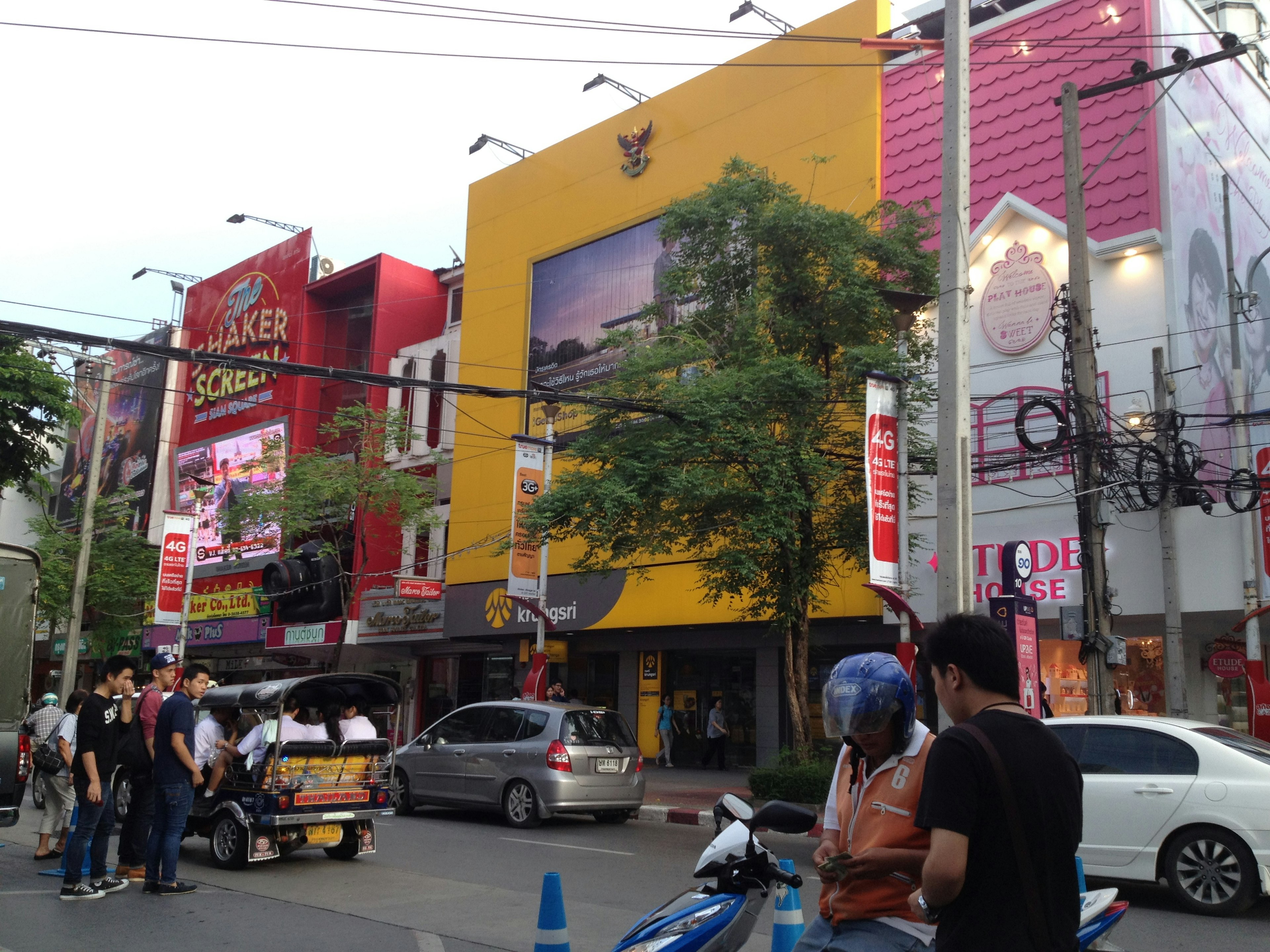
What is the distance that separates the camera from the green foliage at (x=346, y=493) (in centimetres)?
2691

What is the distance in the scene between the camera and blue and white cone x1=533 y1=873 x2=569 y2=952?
461 cm

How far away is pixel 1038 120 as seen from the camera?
20188mm

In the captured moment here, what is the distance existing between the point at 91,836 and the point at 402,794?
741cm

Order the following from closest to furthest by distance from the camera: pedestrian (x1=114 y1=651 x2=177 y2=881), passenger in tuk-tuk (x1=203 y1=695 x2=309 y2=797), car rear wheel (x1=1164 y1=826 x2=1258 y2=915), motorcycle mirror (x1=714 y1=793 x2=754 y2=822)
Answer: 1. motorcycle mirror (x1=714 y1=793 x2=754 y2=822)
2. car rear wheel (x1=1164 y1=826 x2=1258 y2=915)
3. pedestrian (x1=114 y1=651 x2=177 y2=881)
4. passenger in tuk-tuk (x1=203 y1=695 x2=309 y2=797)

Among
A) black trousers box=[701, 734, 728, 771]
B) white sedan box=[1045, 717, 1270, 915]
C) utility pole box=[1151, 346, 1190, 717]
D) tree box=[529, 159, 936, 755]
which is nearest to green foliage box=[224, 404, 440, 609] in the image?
black trousers box=[701, 734, 728, 771]

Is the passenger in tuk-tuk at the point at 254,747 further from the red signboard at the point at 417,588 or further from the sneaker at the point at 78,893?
the red signboard at the point at 417,588

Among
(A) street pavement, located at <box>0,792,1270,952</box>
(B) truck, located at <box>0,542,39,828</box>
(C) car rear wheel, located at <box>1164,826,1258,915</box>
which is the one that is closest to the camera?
(A) street pavement, located at <box>0,792,1270,952</box>

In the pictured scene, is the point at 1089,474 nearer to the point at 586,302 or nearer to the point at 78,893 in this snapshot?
the point at 78,893

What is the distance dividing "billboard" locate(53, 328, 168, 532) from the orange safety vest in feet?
138

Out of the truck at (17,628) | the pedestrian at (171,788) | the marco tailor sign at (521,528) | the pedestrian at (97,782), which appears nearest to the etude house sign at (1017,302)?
the marco tailor sign at (521,528)

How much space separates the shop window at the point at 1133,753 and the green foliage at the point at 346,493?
66.3 feet

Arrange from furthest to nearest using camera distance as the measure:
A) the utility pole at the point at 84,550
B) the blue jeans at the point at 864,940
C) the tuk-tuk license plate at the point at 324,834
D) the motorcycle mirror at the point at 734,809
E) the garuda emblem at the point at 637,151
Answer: the garuda emblem at the point at 637,151, the utility pole at the point at 84,550, the tuk-tuk license plate at the point at 324,834, the motorcycle mirror at the point at 734,809, the blue jeans at the point at 864,940

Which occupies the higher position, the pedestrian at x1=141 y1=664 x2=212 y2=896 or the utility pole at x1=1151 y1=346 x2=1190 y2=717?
the utility pole at x1=1151 y1=346 x2=1190 y2=717

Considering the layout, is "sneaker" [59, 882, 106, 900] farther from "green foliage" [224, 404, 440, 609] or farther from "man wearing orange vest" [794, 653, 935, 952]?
"green foliage" [224, 404, 440, 609]
